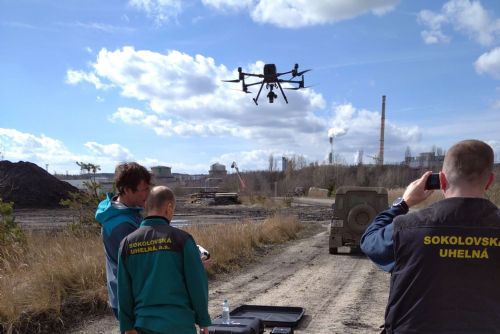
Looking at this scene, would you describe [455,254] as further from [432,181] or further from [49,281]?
[49,281]

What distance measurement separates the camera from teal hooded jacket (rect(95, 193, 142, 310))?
369 cm

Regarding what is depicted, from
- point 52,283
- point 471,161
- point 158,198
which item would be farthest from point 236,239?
point 471,161

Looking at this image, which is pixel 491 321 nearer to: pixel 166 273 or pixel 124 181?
pixel 166 273

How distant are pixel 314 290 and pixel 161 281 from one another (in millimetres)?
6422

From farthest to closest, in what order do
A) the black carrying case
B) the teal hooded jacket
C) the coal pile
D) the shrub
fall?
the coal pile → the shrub → the black carrying case → the teal hooded jacket

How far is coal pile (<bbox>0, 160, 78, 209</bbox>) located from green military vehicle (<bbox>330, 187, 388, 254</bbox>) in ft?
100.0

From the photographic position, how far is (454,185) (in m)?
2.55

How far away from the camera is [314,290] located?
9367 millimetres

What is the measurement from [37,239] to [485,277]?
10.1m

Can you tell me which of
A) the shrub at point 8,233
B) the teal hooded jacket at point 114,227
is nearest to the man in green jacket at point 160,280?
the teal hooded jacket at point 114,227

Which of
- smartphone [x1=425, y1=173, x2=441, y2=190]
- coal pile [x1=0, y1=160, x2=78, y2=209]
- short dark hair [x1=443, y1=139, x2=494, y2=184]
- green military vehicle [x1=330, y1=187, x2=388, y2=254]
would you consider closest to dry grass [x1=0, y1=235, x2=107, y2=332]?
smartphone [x1=425, y1=173, x2=441, y2=190]

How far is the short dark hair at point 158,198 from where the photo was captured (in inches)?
137

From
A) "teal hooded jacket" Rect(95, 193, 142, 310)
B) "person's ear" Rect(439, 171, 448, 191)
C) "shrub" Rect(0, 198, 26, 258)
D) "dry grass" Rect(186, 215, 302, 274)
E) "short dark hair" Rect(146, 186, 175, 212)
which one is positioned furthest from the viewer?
"dry grass" Rect(186, 215, 302, 274)

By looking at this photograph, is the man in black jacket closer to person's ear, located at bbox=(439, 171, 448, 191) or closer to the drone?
person's ear, located at bbox=(439, 171, 448, 191)
